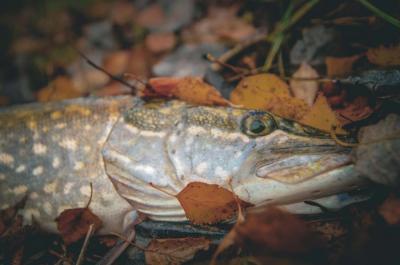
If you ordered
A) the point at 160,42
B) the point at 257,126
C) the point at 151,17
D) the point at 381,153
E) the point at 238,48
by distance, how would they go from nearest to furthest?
the point at 381,153, the point at 257,126, the point at 238,48, the point at 160,42, the point at 151,17

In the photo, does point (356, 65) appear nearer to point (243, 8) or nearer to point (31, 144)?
point (243, 8)

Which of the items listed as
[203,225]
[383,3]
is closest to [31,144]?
[203,225]

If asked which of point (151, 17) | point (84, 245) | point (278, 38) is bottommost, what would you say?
point (84, 245)

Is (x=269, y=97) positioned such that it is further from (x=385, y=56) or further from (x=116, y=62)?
(x=116, y=62)

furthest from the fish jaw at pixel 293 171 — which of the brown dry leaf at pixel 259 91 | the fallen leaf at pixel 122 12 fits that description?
the fallen leaf at pixel 122 12

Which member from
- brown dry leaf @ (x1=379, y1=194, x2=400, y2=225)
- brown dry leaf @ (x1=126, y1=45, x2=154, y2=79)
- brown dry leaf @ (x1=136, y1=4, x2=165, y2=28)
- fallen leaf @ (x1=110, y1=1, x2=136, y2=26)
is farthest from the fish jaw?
fallen leaf @ (x1=110, y1=1, x2=136, y2=26)

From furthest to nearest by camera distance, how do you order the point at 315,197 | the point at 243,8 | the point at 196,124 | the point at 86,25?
the point at 86,25 → the point at 243,8 → the point at 196,124 → the point at 315,197

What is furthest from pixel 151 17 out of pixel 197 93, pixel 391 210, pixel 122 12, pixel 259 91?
pixel 391 210
